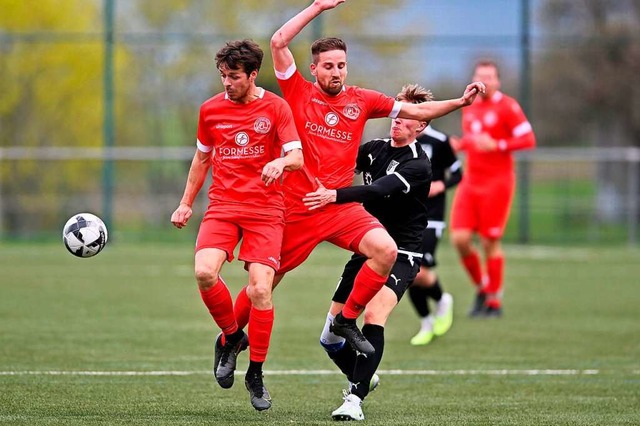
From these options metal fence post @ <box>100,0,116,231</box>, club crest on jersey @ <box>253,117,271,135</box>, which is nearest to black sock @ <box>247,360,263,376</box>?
club crest on jersey @ <box>253,117,271,135</box>

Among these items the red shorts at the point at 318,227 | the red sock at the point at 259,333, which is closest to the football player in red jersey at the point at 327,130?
the red shorts at the point at 318,227

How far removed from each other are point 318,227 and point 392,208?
534 mm

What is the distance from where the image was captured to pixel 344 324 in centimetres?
662

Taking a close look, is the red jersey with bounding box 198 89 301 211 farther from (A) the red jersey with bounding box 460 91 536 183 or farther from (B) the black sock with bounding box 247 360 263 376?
(A) the red jersey with bounding box 460 91 536 183

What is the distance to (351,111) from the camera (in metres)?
6.95

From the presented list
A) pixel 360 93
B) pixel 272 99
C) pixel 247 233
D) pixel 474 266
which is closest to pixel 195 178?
pixel 247 233

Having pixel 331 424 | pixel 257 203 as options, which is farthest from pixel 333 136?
pixel 331 424

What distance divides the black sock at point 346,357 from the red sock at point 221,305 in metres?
0.67

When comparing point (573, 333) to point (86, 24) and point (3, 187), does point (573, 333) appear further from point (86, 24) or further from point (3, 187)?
point (86, 24)

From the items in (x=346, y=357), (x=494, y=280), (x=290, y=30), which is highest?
(x=290, y=30)

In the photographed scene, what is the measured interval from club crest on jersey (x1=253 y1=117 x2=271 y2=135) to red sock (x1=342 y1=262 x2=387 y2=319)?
965 mm

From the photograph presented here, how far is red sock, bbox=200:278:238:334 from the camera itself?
21.9ft

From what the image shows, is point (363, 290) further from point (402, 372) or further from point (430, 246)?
point (430, 246)

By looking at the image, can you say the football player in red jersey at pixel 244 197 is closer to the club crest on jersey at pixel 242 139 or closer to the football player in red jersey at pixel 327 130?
the club crest on jersey at pixel 242 139
